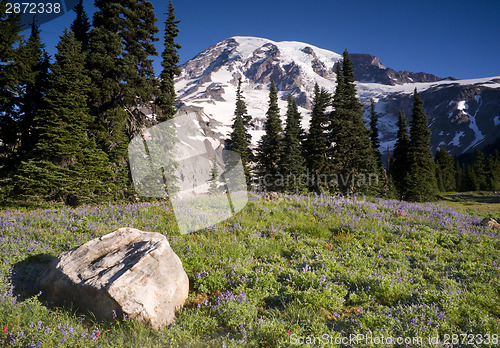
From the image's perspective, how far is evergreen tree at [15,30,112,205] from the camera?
54.4ft

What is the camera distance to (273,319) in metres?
3.88

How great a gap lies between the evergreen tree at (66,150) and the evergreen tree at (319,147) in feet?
92.3

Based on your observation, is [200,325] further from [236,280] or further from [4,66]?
[4,66]

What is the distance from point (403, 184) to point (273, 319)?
48998 mm

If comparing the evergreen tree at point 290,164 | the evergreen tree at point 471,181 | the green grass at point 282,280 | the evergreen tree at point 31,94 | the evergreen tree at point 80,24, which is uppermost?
the evergreen tree at point 80,24

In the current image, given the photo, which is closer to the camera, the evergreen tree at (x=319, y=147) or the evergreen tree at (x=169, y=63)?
the evergreen tree at (x=169, y=63)

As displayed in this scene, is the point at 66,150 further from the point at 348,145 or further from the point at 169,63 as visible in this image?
the point at 348,145

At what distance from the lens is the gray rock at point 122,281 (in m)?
3.82

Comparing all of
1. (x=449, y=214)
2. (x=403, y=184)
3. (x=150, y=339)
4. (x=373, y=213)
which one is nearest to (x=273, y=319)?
(x=150, y=339)

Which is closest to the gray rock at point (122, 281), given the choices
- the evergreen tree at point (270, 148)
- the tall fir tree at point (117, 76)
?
the tall fir tree at point (117, 76)

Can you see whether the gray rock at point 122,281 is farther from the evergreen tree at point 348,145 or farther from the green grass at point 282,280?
the evergreen tree at point 348,145

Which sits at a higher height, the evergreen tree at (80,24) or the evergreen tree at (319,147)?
the evergreen tree at (80,24)

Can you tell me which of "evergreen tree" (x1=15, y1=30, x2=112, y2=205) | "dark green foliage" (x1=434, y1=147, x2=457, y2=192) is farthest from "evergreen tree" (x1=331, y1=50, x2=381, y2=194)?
"dark green foliage" (x1=434, y1=147, x2=457, y2=192)

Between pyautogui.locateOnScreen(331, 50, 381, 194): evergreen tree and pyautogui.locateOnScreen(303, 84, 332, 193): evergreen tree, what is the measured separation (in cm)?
256
